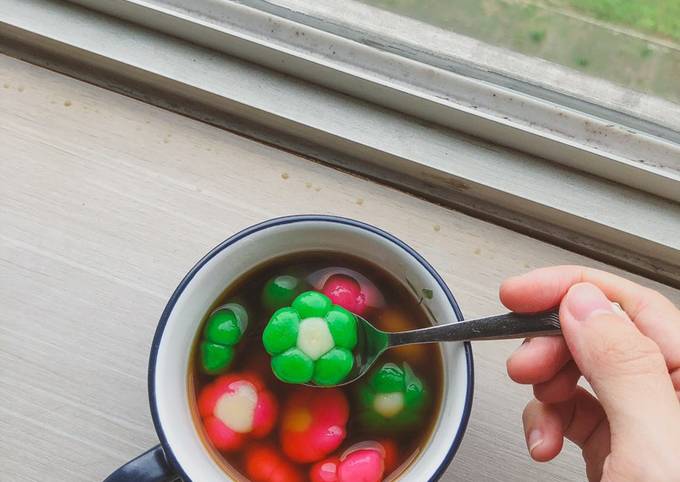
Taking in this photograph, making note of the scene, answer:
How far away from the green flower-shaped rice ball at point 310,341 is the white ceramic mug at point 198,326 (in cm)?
5

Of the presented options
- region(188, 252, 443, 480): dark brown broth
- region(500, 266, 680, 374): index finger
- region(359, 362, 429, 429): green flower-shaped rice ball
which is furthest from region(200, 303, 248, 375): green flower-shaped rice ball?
region(500, 266, 680, 374): index finger

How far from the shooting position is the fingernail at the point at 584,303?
484 millimetres

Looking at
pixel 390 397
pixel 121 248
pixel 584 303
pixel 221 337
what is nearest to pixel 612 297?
pixel 584 303

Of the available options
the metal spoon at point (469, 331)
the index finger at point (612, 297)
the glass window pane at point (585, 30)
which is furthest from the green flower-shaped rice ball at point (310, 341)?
the glass window pane at point (585, 30)

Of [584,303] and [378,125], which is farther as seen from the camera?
[378,125]

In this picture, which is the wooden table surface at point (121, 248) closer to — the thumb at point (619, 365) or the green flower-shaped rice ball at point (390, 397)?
the green flower-shaped rice ball at point (390, 397)

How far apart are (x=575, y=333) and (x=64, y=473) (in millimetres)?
433

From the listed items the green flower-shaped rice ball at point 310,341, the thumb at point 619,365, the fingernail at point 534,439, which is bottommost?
the fingernail at point 534,439

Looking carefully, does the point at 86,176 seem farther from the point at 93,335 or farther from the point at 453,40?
the point at 453,40

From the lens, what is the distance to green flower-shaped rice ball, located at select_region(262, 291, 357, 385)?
57 cm

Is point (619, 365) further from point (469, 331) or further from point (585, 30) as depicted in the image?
point (585, 30)

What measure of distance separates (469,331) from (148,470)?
0.25 metres

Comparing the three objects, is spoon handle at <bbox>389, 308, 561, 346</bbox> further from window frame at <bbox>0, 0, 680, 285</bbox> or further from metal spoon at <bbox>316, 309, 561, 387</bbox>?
window frame at <bbox>0, 0, 680, 285</bbox>

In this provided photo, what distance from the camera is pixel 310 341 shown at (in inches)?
22.3
